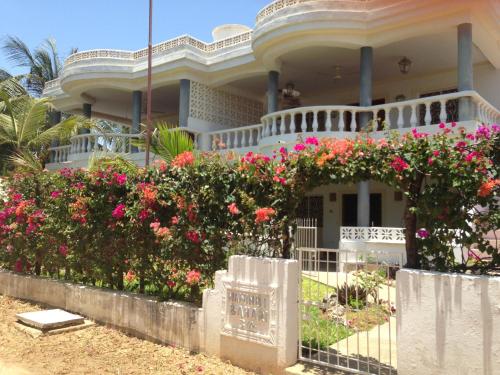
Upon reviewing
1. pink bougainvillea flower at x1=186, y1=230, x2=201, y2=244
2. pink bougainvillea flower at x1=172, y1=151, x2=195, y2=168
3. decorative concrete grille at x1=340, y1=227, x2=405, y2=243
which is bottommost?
decorative concrete grille at x1=340, y1=227, x2=405, y2=243

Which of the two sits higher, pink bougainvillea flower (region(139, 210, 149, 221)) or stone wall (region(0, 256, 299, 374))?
pink bougainvillea flower (region(139, 210, 149, 221))

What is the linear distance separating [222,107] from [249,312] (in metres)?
12.3

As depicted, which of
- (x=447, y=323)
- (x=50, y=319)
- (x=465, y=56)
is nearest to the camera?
(x=447, y=323)

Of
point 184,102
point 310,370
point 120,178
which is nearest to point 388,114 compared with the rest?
point 184,102

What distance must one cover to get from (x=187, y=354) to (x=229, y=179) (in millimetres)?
2012

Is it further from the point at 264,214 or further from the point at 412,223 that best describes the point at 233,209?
the point at 412,223

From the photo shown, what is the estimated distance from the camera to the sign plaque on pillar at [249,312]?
4348 mm

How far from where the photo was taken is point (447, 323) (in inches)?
137

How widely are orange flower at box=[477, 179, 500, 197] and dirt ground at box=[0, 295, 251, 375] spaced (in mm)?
2831

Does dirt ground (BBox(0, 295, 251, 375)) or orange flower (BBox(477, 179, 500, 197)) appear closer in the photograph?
orange flower (BBox(477, 179, 500, 197))

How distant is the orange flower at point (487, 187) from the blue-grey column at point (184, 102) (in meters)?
11.7

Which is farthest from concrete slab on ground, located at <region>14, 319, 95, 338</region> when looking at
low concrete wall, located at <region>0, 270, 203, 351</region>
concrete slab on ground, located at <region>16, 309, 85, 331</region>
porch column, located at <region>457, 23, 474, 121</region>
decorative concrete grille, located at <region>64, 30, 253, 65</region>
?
decorative concrete grille, located at <region>64, 30, 253, 65</region>

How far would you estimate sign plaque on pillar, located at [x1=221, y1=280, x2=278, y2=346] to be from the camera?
4.35 meters

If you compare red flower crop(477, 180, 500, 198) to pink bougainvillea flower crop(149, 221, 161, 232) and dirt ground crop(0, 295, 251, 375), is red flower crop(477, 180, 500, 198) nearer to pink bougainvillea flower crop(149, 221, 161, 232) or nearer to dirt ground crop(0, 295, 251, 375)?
dirt ground crop(0, 295, 251, 375)
